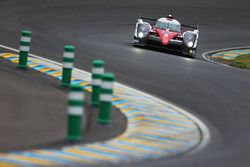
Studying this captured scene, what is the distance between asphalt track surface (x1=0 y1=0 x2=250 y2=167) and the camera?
40.5ft

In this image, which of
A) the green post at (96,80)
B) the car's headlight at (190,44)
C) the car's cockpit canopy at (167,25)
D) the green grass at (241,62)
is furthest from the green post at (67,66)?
the car's cockpit canopy at (167,25)

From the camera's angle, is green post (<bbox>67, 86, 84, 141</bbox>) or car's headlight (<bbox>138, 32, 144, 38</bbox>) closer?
green post (<bbox>67, 86, 84, 141</bbox>)

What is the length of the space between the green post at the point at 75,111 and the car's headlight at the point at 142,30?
13.9m

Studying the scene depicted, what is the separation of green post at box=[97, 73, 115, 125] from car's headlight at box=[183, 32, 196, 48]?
1240cm

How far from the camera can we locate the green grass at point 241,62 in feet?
76.3

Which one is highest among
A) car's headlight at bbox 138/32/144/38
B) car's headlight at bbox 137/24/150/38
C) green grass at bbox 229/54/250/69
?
car's headlight at bbox 137/24/150/38

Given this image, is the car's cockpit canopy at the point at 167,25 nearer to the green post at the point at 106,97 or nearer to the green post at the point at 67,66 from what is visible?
the green post at the point at 67,66

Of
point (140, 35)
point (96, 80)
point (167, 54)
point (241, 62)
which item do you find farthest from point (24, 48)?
point (241, 62)

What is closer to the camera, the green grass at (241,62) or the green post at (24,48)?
the green post at (24,48)

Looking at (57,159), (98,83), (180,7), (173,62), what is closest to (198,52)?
(173,62)

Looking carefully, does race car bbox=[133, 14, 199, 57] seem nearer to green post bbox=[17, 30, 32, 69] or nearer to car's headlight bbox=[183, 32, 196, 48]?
car's headlight bbox=[183, 32, 196, 48]

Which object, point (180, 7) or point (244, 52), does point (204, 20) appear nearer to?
point (180, 7)

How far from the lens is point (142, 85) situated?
639 inches

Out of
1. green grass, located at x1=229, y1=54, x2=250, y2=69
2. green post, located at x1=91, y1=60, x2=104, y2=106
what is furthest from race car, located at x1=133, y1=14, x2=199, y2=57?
green post, located at x1=91, y1=60, x2=104, y2=106
